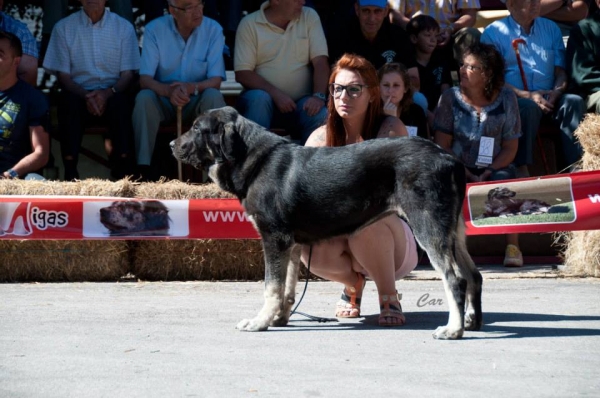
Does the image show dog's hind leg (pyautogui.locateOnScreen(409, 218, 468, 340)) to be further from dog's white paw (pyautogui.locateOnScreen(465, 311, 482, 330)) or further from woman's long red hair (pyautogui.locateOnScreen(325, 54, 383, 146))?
woman's long red hair (pyautogui.locateOnScreen(325, 54, 383, 146))

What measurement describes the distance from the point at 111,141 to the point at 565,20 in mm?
5268

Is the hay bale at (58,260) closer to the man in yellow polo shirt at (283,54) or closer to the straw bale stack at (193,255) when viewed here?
the straw bale stack at (193,255)

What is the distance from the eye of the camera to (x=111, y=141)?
9.15 meters

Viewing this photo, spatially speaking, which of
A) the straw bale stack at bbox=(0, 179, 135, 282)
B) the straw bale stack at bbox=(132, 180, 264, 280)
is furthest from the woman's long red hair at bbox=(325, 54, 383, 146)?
the straw bale stack at bbox=(0, 179, 135, 282)

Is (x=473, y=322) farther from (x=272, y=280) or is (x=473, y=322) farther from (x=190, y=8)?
(x=190, y=8)

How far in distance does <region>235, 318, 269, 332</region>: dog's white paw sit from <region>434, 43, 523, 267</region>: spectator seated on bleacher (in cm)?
354

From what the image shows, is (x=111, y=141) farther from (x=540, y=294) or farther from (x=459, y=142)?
(x=540, y=294)

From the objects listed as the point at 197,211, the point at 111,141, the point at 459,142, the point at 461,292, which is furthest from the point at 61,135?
the point at 461,292

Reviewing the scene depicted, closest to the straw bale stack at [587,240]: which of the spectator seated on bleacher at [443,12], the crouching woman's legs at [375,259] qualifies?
the crouching woman's legs at [375,259]

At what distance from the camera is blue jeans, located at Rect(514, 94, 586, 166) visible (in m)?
8.95

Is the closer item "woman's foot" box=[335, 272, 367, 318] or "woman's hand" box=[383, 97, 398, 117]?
"woman's foot" box=[335, 272, 367, 318]

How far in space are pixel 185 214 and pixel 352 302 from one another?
223 cm

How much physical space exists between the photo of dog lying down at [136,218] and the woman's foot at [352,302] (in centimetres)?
222

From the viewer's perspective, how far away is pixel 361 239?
5.67m
